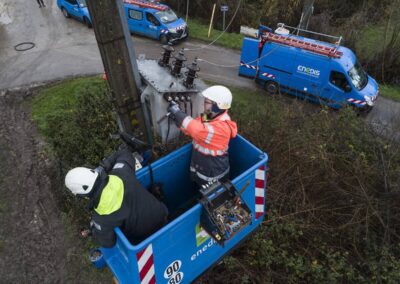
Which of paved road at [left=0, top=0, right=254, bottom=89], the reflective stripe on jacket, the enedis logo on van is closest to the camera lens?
the reflective stripe on jacket

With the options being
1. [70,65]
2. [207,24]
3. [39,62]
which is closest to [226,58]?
[207,24]

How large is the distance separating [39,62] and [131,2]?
479 cm

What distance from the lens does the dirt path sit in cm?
408

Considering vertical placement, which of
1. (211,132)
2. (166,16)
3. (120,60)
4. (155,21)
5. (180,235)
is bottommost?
(155,21)

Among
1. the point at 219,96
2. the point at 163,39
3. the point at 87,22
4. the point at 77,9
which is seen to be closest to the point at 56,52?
the point at 87,22

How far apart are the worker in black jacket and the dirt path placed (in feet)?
6.12

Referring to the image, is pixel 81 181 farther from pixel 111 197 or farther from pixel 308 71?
pixel 308 71

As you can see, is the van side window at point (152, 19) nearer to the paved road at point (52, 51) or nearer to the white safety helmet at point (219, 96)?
the paved road at point (52, 51)

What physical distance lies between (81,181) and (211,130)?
1384mm

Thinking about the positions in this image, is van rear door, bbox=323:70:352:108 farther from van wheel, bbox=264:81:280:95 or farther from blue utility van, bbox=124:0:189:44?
blue utility van, bbox=124:0:189:44

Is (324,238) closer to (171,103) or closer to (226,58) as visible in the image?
(171,103)

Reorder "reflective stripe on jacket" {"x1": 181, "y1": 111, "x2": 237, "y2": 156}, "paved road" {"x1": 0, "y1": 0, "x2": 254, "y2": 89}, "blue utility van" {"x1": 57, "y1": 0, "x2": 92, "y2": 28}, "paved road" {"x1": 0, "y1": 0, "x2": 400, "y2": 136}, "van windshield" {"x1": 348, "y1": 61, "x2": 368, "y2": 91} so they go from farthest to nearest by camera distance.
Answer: "blue utility van" {"x1": 57, "y1": 0, "x2": 92, "y2": 28} → "paved road" {"x1": 0, "y1": 0, "x2": 254, "y2": 89} → "paved road" {"x1": 0, "y1": 0, "x2": 400, "y2": 136} → "van windshield" {"x1": 348, "y1": 61, "x2": 368, "y2": 91} → "reflective stripe on jacket" {"x1": 181, "y1": 111, "x2": 237, "y2": 156}

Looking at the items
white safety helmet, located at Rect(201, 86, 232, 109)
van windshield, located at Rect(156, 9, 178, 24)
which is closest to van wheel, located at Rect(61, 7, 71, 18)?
van windshield, located at Rect(156, 9, 178, 24)

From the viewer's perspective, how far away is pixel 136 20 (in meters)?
13.2
